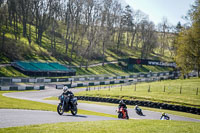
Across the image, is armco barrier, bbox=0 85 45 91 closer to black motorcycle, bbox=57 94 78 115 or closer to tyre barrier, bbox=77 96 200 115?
tyre barrier, bbox=77 96 200 115

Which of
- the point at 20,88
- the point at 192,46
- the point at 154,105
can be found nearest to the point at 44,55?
the point at 20,88

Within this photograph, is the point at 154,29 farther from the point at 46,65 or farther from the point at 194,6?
the point at 46,65

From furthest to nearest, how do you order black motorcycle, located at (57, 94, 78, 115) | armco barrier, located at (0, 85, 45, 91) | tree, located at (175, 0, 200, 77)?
1. tree, located at (175, 0, 200, 77)
2. armco barrier, located at (0, 85, 45, 91)
3. black motorcycle, located at (57, 94, 78, 115)

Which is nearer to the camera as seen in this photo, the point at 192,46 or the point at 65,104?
the point at 65,104

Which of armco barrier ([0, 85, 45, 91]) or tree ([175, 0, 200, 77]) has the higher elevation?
tree ([175, 0, 200, 77])

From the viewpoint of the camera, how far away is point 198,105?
98.3ft

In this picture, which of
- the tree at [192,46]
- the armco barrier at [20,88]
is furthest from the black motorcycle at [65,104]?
the tree at [192,46]

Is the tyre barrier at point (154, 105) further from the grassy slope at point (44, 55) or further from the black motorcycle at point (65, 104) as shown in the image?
the grassy slope at point (44, 55)

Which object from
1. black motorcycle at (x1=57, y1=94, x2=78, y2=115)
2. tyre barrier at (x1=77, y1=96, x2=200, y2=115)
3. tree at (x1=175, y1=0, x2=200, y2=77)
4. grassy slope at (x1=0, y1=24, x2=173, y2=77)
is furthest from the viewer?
grassy slope at (x1=0, y1=24, x2=173, y2=77)

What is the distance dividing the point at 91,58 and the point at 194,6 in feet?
136

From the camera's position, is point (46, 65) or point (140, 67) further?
point (140, 67)

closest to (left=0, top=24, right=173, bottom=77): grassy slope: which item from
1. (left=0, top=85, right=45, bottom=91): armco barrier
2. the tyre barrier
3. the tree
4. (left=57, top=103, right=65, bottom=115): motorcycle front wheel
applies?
(left=0, top=85, right=45, bottom=91): armco barrier

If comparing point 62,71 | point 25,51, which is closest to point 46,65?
point 62,71

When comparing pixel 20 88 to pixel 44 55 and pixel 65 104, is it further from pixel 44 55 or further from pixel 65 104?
pixel 65 104
